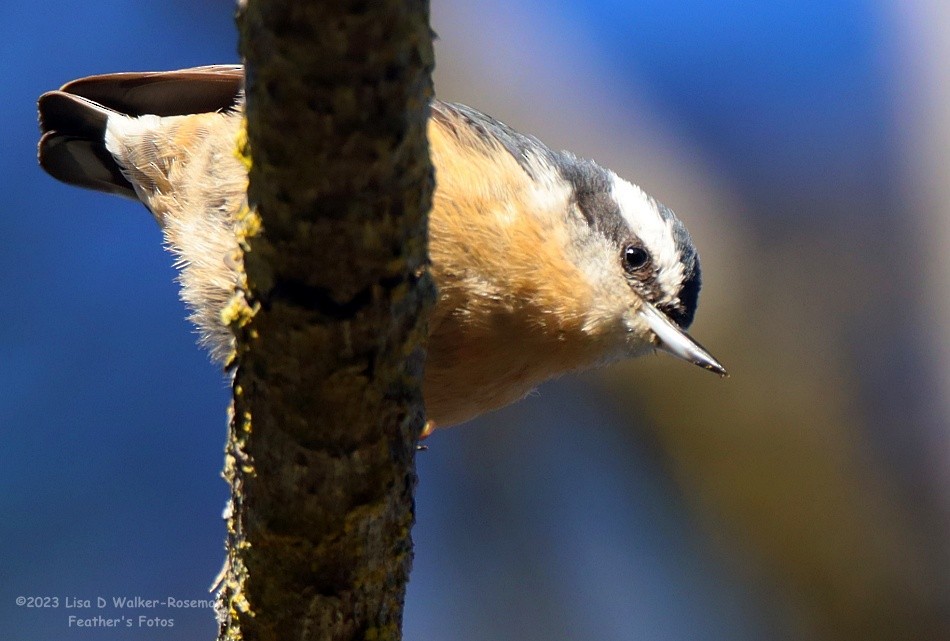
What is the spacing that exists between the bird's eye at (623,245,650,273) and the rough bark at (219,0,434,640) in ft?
3.57

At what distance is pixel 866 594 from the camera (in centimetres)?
464

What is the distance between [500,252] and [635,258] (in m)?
0.37

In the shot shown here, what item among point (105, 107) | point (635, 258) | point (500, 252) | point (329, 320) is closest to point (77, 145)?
point (105, 107)

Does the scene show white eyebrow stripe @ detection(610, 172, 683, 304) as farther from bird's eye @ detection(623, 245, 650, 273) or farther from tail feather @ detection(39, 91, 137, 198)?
tail feather @ detection(39, 91, 137, 198)

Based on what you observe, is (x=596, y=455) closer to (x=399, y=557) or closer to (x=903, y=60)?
(x=903, y=60)

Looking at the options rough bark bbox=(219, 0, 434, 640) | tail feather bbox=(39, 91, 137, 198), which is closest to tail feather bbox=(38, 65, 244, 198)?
tail feather bbox=(39, 91, 137, 198)

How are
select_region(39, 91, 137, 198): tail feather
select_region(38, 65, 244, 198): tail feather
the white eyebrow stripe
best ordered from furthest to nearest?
select_region(39, 91, 137, 198): tail feather
select_region(38, 65, 244, 198): tail feather
the white eyebrow stripe

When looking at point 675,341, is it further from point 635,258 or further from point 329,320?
point 329,320

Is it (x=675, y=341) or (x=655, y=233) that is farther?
(x=655, y=233)

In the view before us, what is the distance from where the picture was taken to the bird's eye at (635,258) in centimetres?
237

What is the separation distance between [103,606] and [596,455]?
251cm

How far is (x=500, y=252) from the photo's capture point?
2242 mm

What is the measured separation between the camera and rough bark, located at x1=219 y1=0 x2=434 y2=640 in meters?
1.02

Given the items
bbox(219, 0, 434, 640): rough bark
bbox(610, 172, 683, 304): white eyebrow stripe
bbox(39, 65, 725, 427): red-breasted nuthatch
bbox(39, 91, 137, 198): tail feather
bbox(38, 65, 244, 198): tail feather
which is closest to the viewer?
bbox(219, 0, 434, 640): rough bark
